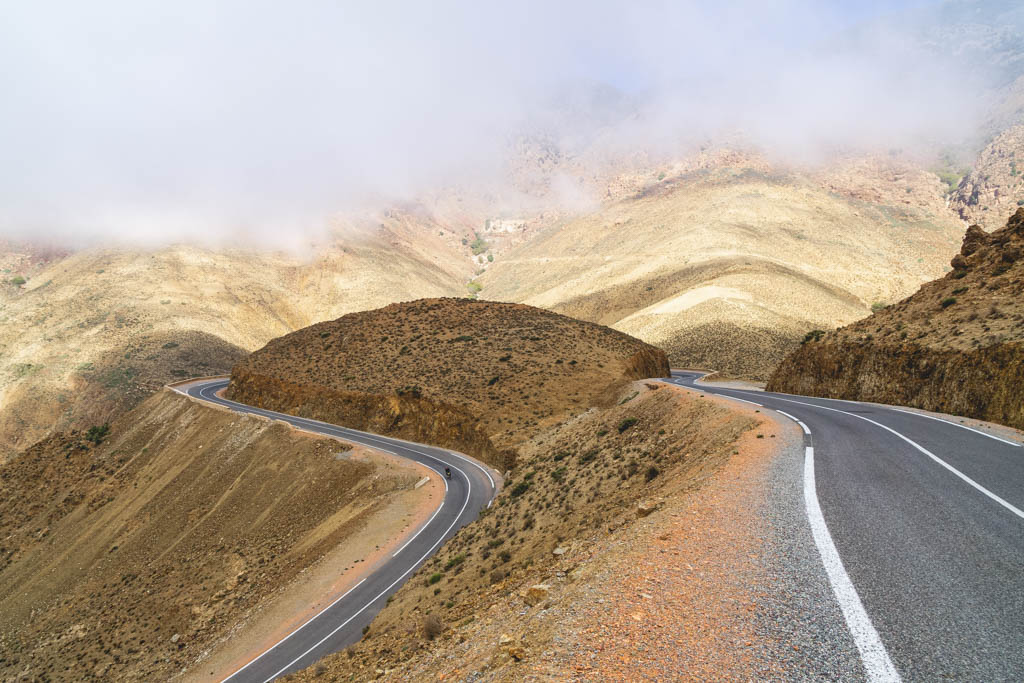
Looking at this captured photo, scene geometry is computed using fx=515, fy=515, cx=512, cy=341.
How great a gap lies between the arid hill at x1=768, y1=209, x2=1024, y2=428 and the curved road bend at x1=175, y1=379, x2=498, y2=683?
19.9 m

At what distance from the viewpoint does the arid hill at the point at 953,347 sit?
1669 cm

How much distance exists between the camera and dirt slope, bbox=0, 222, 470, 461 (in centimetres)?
7144

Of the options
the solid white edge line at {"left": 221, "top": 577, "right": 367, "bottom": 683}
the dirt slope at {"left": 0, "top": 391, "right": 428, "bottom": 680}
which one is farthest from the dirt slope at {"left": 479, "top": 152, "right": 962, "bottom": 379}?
the solid white edge line at {"left": 221, "top": 577, "right": 367, "bottom": 683}

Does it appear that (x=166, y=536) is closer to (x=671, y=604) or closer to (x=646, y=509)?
(x=646, y=509)

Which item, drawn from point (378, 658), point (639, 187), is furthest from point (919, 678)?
point (639, 187)

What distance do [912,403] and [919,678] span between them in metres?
21.6

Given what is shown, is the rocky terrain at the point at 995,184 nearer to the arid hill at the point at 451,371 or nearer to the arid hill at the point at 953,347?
the arid hill at the point at 451,371

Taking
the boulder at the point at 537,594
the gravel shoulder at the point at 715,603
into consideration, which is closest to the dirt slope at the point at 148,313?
the boulder at the point at 537,594

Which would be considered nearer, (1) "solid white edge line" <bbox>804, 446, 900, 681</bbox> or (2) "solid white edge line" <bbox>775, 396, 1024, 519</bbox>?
(1) "solid white edge line" <bbox>804, 446, 900, 681</bbox>

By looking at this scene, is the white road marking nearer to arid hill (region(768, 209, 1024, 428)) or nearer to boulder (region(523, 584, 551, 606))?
arid hill (region(768, 209, 1024, 428))

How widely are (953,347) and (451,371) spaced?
109ft

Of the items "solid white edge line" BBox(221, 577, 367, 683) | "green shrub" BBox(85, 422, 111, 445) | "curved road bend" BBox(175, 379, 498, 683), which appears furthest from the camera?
"green shrub" BBox(85, 422, 111, 445)

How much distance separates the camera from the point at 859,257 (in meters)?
104

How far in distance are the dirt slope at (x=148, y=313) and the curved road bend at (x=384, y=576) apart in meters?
55.0
